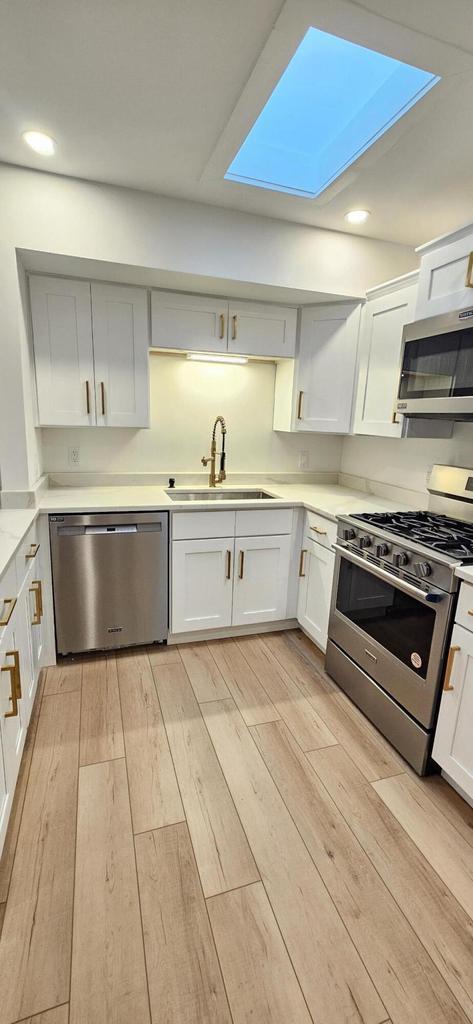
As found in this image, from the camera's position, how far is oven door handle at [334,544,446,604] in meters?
1.65

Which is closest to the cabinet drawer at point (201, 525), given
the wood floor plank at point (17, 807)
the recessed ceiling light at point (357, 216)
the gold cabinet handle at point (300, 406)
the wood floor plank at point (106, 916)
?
the gold cabinet handle at point (300, 406)

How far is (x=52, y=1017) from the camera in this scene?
1047 mm

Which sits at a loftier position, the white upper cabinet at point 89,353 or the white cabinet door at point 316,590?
the white upper cabinet at point 89,353

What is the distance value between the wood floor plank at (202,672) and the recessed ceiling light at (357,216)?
2.57 metres

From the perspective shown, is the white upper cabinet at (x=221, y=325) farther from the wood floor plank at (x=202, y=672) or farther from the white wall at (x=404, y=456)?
the wood floor plank at (x=202, y=672)


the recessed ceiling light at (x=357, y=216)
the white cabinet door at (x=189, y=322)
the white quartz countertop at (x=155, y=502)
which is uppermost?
the recessed ceiling light at (x=357, y=216)

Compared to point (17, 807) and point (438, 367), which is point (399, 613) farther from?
point (17, 807)

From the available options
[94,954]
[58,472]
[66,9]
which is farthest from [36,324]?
[94,954]

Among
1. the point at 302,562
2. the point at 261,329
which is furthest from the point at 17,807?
the point at 261,329

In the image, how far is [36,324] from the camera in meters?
2.38

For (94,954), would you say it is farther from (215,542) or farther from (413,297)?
(413,297)

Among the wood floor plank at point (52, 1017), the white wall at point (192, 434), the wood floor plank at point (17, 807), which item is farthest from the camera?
the white wall at point (192, 434)

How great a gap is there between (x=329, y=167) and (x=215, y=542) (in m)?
1.90

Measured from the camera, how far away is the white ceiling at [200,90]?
123 cm
